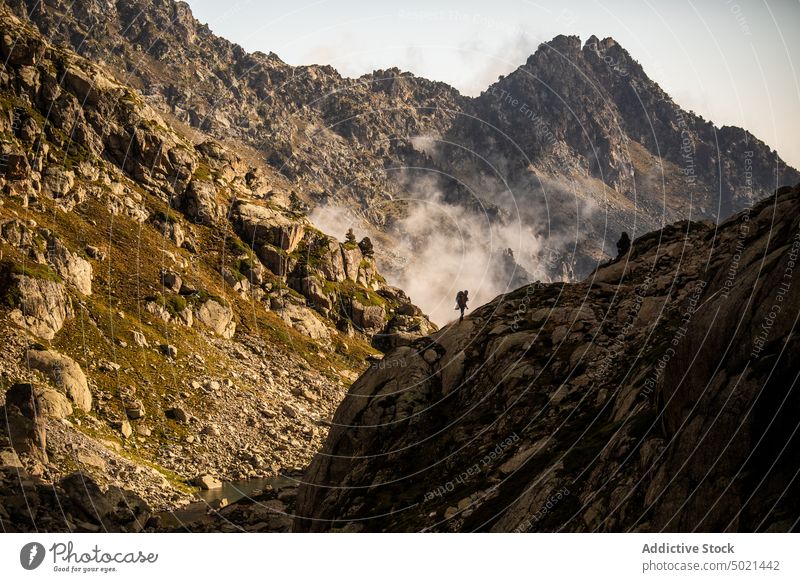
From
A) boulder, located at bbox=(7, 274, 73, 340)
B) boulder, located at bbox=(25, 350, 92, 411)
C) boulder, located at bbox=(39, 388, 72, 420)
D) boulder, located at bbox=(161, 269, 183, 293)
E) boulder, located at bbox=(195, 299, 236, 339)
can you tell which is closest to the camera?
boulder, located at bbox=(39, 388, 72, 420)

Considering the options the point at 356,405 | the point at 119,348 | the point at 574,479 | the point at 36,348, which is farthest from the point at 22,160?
the point at 574,479

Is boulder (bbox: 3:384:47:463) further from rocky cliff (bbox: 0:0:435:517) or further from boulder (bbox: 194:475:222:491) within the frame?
boulder (bbox: 194:475:222:491)

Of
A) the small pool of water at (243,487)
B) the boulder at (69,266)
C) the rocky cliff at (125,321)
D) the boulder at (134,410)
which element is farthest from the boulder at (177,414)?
the boulder at (69,266)

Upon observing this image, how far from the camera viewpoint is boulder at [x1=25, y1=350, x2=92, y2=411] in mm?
102250

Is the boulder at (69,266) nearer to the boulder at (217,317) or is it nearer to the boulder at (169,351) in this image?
the boulder at (169,351)

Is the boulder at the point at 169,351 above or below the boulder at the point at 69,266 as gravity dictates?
below

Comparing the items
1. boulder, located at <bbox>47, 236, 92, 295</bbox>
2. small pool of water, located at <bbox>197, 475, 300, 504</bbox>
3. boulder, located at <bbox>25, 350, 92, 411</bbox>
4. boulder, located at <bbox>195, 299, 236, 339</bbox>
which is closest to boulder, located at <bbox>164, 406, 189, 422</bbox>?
boulder, located at <bbox>25, 350, 92, 411</bbox>

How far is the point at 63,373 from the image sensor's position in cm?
10288

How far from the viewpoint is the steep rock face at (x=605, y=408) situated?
27.2m

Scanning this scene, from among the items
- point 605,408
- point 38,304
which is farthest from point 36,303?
point 605,408

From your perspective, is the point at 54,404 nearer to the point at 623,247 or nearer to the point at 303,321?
the point at 623,247

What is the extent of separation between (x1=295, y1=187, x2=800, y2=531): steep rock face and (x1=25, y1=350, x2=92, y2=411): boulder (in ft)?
209

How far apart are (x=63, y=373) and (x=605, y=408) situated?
85.7m

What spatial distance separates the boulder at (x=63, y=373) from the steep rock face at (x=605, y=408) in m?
63.8
